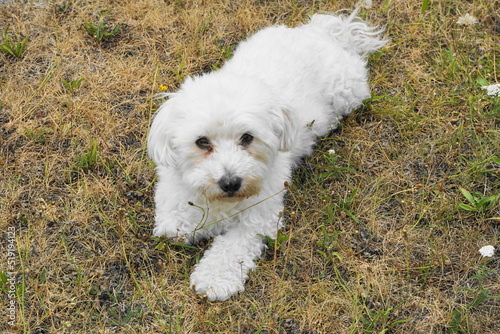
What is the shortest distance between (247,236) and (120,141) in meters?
1.34

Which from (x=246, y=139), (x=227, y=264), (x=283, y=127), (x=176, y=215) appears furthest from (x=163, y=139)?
(x=227, y=264)

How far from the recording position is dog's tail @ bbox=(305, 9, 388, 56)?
4266mm

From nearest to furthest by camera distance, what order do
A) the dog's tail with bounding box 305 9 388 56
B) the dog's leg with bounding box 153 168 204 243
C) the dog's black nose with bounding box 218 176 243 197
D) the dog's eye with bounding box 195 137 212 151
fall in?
1. the dog's black nose with bounding box 218 176 243 197
2. the dog's eye with bounding box 195 137 212 151
3. the dog's leg with bounding box 153 168 204 243
4. the dog's tail with bounding box 305 9 388 56

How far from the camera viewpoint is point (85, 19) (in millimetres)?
4633

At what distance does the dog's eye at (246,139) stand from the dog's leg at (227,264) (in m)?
0.66

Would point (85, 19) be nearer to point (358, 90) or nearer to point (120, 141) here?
point (120, 141)

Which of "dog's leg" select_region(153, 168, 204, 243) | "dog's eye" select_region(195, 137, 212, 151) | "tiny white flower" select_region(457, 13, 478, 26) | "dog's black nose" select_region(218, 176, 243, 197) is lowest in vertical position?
"dog's leg" select_region(153, 168, 204, 243)

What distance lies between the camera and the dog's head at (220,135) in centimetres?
280

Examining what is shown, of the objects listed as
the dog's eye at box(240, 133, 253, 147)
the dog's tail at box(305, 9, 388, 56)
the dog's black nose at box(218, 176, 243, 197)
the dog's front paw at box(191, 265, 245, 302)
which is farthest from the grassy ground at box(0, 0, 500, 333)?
the dog's eye at box(240, 133, 253, 147)

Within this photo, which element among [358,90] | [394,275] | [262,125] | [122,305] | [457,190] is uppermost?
[262,125]

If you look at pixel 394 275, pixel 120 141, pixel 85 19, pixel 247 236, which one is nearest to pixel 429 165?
pixel 394 275

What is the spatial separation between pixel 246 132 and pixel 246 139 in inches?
2.7

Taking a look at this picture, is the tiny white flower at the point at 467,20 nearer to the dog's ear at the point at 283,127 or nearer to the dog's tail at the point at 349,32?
the dog's tail at the point at 349,32

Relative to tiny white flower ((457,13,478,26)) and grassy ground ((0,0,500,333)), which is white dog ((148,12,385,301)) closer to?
grassy ground ((0,0,500,333))
